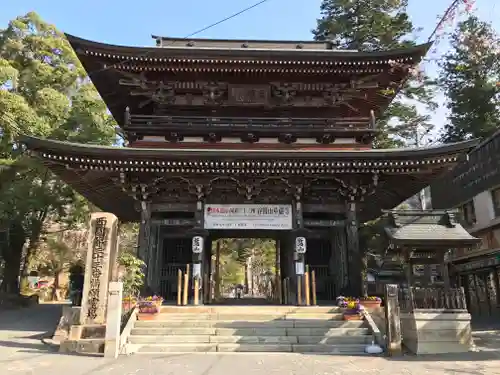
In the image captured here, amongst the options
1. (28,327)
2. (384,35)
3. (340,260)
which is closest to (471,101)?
(384,35)

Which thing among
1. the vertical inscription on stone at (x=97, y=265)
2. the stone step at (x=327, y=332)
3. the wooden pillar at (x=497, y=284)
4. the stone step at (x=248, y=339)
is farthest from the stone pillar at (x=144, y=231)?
the wooden pillar at (x=497, y=284)

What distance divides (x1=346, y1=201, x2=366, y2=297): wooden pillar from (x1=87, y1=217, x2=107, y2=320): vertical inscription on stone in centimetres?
856

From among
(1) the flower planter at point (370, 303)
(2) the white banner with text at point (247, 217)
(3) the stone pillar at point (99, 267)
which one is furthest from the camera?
(2) the white banner with text at point (247, 217)

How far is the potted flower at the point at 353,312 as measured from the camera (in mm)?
12484

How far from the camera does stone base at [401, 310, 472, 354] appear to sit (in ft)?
35.5

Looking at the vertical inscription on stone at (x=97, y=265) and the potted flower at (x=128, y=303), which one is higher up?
the vertical inscription on stone at (x=97, y=265)

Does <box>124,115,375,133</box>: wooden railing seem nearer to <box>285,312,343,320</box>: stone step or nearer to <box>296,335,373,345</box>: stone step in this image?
<box>285,312,343,320</box>: stone step

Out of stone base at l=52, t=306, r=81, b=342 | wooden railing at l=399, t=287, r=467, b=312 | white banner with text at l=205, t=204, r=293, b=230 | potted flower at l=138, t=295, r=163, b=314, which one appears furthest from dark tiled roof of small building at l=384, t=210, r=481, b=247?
stone base at l=52, t=306, r=81, b=342

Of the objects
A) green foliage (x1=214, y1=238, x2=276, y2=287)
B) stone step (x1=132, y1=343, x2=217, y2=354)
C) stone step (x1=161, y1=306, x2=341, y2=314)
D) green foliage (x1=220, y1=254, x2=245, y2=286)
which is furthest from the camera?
green foliage (x1=214, y1=238, x2=276, y2=287)

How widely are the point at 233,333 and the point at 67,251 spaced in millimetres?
23788

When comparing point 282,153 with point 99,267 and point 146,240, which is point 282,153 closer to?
point 146,240

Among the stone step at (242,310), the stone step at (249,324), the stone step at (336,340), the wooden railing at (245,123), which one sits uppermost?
the wooden railing at (245,123)

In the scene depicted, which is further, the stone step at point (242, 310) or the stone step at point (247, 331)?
the stone step at point (242, 310)

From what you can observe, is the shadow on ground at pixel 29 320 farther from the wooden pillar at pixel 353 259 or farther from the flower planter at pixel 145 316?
the wooden pillar at pixel 353 259
